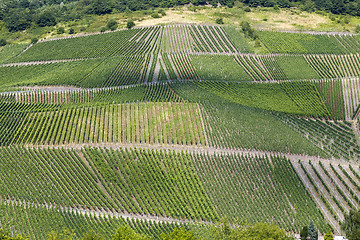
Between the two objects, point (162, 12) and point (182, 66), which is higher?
point (162, 12)

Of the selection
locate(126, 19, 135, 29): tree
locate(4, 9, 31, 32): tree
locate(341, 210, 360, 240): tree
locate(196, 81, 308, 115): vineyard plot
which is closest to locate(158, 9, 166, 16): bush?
locate(126, 19, 135, 29): tree

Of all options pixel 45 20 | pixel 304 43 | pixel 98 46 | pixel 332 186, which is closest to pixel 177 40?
pixel 98 46

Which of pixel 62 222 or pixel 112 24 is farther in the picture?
pixel 112 24

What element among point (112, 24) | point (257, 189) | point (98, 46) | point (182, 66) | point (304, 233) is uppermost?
point (112, 24)

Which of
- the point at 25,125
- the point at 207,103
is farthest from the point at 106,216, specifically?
the point at 207,103

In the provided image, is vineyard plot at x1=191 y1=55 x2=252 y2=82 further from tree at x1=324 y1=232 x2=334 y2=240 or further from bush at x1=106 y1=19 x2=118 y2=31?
tree at x1=324 y1=232 x2=334 y2=240

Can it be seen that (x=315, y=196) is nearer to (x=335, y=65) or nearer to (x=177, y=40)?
(x=335, y=65)
